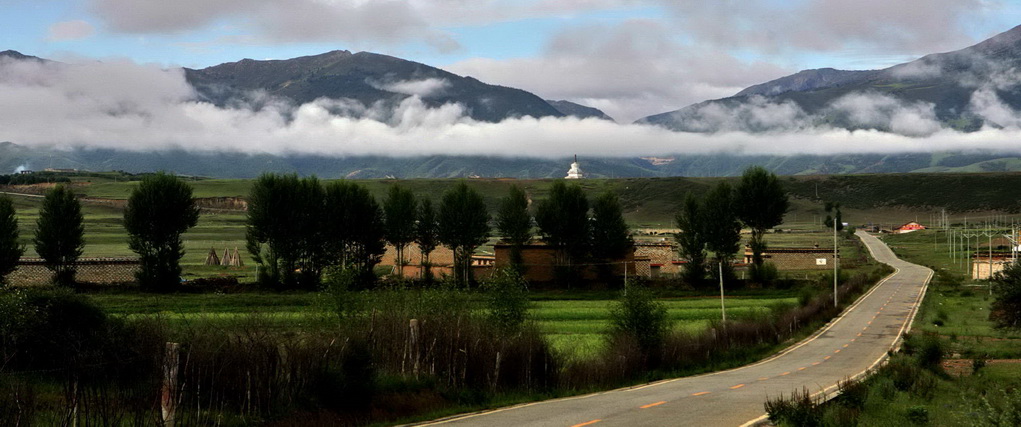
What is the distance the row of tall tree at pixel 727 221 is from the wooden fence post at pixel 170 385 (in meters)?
67.7

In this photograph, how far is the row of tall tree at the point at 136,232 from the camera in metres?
68.2

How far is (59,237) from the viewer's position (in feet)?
232

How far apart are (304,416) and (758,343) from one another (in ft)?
103

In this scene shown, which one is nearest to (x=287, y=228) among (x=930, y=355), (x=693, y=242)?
(x=693, y=242)

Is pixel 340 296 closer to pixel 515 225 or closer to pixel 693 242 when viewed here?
pixel 515 225

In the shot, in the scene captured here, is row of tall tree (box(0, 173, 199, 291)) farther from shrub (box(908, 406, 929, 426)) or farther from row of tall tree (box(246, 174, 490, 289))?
shrub (box(908, 406, 929, 426))

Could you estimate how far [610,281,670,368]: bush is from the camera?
115 feet

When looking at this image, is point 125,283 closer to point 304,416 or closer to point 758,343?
point 758,343

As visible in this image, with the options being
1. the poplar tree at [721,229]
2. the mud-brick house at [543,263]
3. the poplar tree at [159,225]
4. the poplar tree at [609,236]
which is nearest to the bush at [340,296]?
the poplar tree at [159,225]

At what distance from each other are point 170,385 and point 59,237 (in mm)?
60874

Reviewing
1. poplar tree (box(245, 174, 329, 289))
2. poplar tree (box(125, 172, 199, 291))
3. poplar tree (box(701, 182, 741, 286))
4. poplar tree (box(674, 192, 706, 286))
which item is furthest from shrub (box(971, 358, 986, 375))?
poplar tree (box(125, 172, 199, 291))

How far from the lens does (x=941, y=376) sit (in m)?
32.5

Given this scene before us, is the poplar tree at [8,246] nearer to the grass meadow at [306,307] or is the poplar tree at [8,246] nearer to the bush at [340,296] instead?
the grass meadow at [306,307]

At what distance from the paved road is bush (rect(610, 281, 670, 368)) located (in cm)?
212
